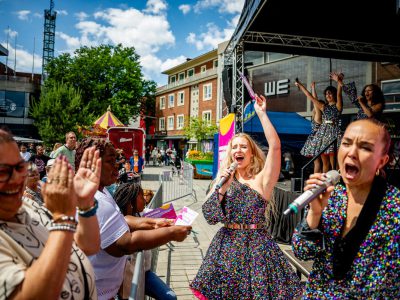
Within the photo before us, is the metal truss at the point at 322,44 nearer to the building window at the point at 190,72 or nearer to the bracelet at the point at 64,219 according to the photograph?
the bracelet at the point at 64,219

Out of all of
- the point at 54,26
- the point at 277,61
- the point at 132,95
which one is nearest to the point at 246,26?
the point at 277,61

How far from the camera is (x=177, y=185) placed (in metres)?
11.7

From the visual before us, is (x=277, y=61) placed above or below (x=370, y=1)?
above

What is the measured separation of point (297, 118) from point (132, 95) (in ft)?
72.9

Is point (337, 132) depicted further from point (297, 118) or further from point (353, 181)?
point (297, 118)

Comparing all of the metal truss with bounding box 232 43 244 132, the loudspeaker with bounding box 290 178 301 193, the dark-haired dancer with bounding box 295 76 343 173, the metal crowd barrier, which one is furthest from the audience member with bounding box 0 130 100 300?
the metal crowd barrier

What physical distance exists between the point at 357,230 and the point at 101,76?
32.2 m

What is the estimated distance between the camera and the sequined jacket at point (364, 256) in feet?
4.27

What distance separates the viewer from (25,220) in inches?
45.2

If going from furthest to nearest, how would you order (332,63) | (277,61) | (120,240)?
(277,61) < (332,63) < (120,240)

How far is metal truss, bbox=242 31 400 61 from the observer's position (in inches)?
285

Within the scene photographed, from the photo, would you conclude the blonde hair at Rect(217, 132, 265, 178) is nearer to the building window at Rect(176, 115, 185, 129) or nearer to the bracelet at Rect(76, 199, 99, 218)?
the bracelet at Rect(76, 199, 99, 218)

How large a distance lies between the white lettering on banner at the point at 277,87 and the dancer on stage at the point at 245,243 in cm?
1468

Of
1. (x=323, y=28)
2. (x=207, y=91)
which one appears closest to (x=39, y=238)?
(x=323, y=28)
